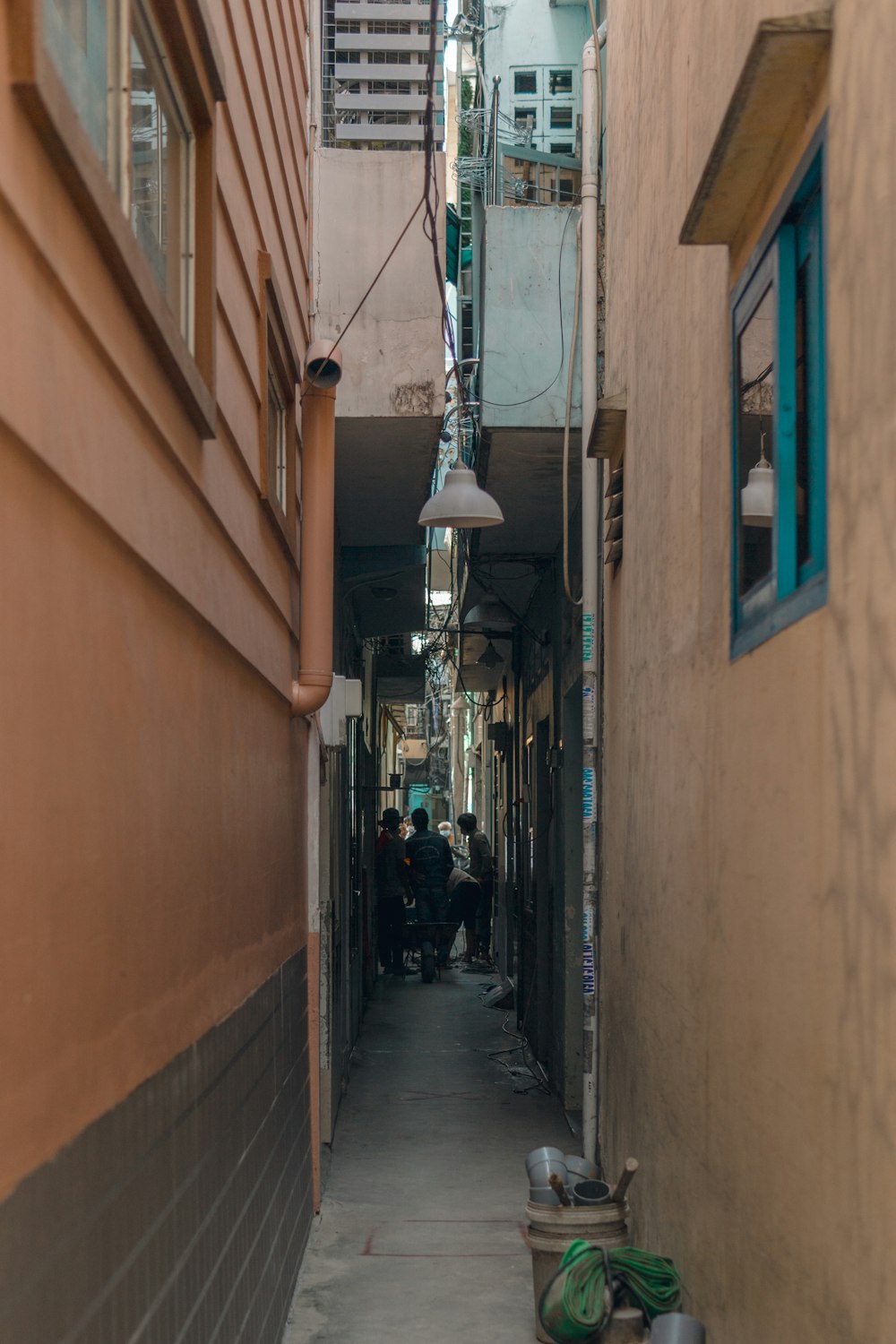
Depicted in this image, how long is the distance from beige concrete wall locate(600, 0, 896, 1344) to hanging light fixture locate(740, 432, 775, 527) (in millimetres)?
223

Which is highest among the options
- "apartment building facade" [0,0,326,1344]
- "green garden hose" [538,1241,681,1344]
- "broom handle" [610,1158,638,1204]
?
"apartment building facade" [0,0,326,1344]

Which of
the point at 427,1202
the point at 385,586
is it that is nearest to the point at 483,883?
the point at 385,586

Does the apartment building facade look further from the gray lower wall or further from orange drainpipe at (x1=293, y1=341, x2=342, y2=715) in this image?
orange drainpipe at (x1=293, y1=341, x2=342, y2=715)

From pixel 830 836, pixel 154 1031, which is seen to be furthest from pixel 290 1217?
pixel 830 836

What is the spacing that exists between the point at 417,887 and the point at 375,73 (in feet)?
40.0

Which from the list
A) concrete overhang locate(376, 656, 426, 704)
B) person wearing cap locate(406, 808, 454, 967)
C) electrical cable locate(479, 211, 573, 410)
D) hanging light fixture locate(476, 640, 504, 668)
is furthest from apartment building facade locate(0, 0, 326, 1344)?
concrete overhang locate(376, 656, 426, 704)

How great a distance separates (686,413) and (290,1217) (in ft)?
12.8

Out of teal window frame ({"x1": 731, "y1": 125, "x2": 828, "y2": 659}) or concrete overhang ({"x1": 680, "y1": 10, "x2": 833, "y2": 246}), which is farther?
teal window frame ({"x1": 731, "y1": 125, "x2": 828, "y2": 659})

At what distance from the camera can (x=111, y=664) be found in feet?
9.70

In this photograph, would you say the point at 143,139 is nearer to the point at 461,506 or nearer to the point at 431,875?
the point at 461,506

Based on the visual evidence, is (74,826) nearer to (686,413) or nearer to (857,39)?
(857,39)

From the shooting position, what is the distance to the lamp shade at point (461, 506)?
848 centimetres

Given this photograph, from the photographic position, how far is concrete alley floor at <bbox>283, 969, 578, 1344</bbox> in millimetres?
6586

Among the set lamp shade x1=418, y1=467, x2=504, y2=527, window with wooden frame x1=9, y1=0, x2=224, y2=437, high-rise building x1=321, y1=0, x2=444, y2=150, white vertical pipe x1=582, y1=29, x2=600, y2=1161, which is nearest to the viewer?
window with wooden frame x1=9, y1=0, x2=224, y2=437
